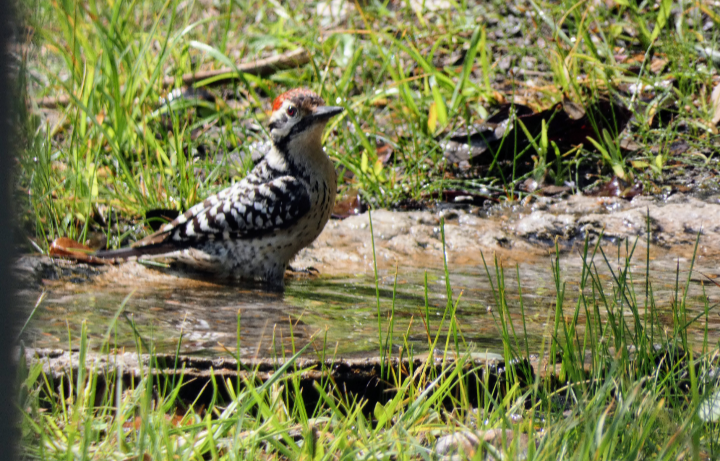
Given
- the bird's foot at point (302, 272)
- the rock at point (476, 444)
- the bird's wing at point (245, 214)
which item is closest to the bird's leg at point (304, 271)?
the bird's foot at point (302, 272)

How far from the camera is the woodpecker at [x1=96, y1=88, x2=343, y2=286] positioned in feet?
14.1

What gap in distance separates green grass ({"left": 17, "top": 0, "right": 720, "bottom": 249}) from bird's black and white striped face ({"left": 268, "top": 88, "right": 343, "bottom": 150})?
686mm

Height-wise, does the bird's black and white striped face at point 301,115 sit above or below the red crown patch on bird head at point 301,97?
below

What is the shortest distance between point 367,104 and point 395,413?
3.89 meters

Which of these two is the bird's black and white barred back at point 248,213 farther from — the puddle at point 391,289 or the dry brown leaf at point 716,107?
the dry brown leaf at point 716,107

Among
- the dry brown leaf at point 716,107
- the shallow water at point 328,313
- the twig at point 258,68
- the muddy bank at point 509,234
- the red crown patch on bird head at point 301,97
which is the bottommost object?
the shallow water at point 328,313

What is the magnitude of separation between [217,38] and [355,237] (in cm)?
303

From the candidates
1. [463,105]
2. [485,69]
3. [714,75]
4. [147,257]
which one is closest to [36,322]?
[147,257]

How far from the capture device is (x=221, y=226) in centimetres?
432

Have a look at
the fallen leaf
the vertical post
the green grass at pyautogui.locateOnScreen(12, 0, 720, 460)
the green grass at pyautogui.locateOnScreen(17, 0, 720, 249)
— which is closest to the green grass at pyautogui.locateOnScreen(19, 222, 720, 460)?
the green grass at pyautogui.locateOnScreen(12, 0, 720, 460)

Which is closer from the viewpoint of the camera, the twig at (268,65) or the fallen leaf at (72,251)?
the fallen leaf at (72,251)

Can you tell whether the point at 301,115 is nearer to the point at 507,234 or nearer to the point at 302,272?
the point at 302,272

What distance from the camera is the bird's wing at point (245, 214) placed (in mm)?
4301

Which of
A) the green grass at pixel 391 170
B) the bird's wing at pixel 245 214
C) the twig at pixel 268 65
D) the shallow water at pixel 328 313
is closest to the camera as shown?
the green grass at pixel 391 170
